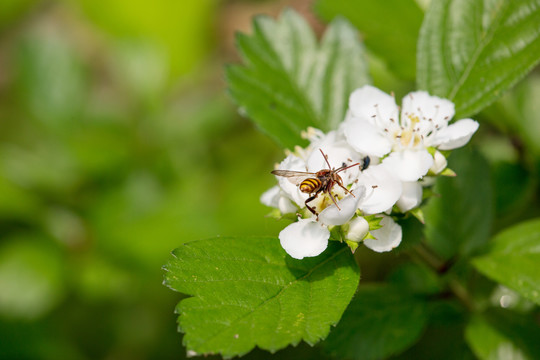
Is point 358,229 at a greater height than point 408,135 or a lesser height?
lesser

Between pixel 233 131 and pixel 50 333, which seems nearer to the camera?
pixel 50 333

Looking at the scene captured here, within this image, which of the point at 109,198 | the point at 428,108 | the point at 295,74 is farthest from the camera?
the point at 109,198

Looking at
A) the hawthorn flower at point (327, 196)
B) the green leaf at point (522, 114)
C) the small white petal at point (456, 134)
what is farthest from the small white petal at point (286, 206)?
the green leaf at point (522, 114)

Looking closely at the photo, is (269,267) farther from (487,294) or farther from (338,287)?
(487,294)

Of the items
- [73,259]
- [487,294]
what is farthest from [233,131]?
[487,294]

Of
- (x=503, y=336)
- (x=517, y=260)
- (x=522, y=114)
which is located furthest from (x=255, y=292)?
(x=522, y=114)

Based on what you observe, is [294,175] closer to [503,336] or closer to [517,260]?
[517,260]

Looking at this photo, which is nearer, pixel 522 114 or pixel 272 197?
pixel 272 197

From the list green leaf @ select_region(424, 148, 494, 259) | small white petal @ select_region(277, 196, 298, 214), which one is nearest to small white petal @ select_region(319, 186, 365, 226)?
small white petal @ select_region(277, 196, 298, 214)
